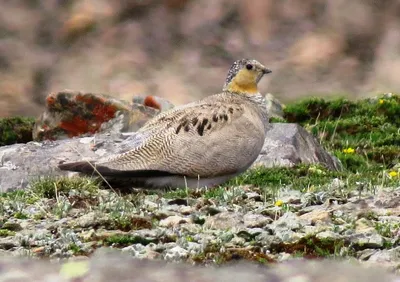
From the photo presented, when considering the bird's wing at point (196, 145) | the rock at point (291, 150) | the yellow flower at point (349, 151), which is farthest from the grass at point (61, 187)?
the yellow flower at point (349, 151)

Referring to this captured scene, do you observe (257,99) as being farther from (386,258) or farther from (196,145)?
(386,258)

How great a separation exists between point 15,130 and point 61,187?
41.9 feet

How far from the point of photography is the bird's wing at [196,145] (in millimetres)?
8852

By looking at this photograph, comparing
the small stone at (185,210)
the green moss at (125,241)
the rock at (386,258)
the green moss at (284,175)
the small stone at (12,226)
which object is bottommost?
the green moss at (284,175)

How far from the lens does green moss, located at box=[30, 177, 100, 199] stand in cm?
755

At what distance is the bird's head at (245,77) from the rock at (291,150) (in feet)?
6.12

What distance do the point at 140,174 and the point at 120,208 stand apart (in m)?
2.32

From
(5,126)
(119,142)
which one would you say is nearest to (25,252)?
(119,142)

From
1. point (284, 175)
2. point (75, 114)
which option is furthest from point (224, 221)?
point (75, 114)

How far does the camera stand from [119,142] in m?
12.4

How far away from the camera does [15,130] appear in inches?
790

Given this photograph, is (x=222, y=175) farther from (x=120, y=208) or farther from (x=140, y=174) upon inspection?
(x=120, y=208)

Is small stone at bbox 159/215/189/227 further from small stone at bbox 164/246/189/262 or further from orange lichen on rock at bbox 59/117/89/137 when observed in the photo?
orange lichen on rock at bbox 59/117/89/137

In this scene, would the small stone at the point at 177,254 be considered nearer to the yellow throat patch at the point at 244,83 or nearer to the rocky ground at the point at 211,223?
the rocky ground at the point at 211,223
